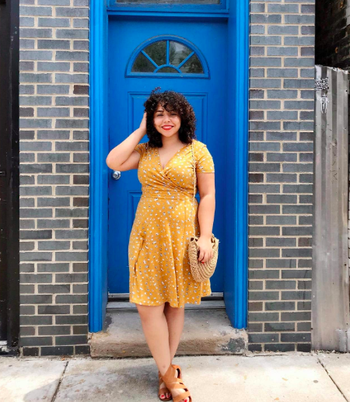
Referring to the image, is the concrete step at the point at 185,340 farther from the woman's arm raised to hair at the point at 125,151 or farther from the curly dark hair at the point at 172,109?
the curly dark hair at the point at 172,109

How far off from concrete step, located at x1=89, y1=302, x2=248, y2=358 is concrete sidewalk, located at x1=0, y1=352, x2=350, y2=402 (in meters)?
0.05

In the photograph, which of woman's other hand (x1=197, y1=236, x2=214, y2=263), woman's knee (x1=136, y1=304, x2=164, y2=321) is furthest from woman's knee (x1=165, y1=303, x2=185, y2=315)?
woman's other hand (x1=197, y1=236, x2=214, y2=263)

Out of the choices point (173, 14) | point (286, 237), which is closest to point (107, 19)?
point (173, 14)

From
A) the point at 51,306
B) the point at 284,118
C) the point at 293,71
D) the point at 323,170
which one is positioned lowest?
the point at 51,306

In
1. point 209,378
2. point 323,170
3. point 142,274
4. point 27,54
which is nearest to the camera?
point 142,274

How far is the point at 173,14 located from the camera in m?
3.41

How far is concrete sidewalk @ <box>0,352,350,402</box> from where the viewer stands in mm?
2562

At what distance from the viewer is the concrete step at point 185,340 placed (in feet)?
9.98

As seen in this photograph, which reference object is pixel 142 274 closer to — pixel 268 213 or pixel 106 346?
pixel 106 346

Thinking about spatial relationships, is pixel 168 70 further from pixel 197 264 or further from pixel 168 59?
pixel 197 264

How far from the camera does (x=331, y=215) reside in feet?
10.6

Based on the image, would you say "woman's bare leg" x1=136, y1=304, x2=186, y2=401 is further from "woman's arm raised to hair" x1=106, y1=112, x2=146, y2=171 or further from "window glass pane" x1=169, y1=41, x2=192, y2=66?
"window glass pane" x1=169, y1=41, x2=192, y2=66

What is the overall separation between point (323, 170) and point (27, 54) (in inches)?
96.6

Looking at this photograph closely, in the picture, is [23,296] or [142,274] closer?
[142,274]
